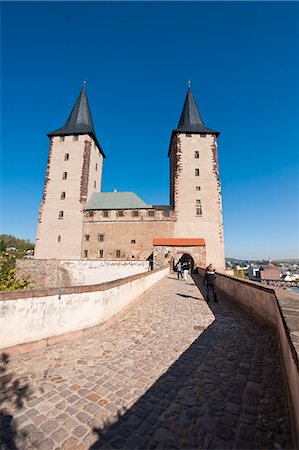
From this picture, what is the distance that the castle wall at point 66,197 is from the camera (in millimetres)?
29609

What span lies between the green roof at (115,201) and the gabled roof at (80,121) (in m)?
9.56

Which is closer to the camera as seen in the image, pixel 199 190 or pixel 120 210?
pixel 199 190

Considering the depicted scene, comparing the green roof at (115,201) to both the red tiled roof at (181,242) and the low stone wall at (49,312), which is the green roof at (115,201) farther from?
the low stone wall at (49,312)

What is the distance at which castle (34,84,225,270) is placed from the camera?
29.2 m

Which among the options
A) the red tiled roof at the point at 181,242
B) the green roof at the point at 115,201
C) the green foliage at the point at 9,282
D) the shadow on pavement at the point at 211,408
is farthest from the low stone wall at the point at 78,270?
the shadow on pavement at the point at 211,408

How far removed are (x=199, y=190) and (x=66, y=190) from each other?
18.9m

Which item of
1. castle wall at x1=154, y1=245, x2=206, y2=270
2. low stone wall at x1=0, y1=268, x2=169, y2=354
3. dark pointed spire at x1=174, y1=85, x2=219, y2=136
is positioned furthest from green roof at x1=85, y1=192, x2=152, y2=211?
low stone wall at x1=0, y1=268, x2=169, y2=354

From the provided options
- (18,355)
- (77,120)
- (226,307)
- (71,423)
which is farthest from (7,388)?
(77,120)

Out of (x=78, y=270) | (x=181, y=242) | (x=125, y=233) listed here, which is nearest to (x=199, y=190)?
(x=181, y=242)

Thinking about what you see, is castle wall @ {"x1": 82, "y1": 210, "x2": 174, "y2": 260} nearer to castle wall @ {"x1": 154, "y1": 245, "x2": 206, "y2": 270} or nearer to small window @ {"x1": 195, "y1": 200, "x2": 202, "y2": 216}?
small window @ {"x1": 195, "y1": 200, "x2": 202, "y2": 216}

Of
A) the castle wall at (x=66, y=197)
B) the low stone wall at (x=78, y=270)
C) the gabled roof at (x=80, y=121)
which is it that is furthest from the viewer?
the gabled roof at (x=80, y=121)

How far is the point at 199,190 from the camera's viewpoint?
3042 centimetres

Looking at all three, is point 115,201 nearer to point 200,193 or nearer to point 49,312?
point 200,193

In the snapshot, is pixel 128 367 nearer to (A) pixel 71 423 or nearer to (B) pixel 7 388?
(A) pixel 71 423
